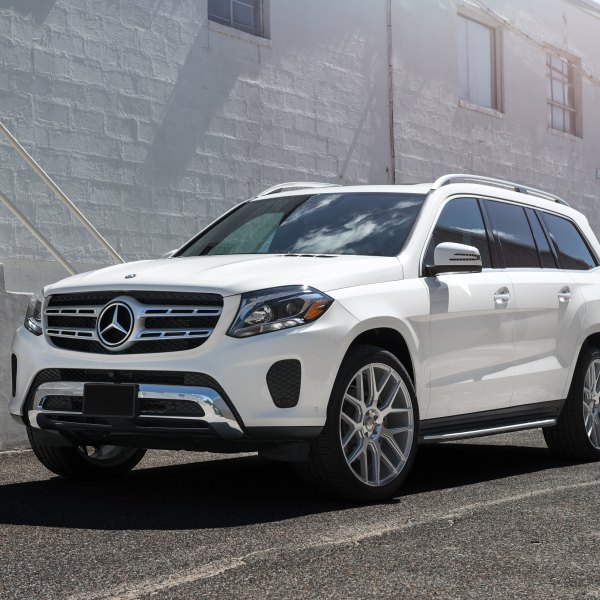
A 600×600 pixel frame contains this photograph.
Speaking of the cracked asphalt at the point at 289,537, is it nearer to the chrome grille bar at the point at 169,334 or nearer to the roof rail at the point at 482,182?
the chrome grille bar at the point at 169,334

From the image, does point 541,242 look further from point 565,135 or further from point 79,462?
point 565,135

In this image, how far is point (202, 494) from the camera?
649cm

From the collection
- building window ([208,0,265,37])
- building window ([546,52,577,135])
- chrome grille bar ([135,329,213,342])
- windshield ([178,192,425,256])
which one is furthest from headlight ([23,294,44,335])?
building window ([546,52,577,135])

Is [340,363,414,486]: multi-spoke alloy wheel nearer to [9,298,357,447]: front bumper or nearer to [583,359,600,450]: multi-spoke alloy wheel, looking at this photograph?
[9,298,357,447]: front bumper

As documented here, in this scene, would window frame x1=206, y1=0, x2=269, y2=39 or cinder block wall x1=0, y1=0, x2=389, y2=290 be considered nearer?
cinder block wall x1=0, y1=0, x2=389, y2=290

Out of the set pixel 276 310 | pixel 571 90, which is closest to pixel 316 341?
pixel 276 310

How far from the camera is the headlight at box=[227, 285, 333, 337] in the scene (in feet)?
18.8

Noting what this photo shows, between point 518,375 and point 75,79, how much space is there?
572 centimetres

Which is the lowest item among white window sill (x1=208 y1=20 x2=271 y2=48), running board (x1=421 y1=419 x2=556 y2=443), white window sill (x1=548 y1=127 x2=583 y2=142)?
running board (x1=421 y1=419 x2=556 y2=443)

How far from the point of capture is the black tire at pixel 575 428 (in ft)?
26.6

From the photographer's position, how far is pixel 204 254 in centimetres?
755

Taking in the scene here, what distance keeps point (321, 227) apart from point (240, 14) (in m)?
6.73

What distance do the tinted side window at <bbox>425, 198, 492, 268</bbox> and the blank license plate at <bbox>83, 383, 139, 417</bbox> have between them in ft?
6.87

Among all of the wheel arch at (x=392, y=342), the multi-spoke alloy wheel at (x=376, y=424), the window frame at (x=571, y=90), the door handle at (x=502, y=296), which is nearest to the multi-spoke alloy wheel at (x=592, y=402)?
the door handle at (x=502, y=296)
